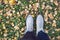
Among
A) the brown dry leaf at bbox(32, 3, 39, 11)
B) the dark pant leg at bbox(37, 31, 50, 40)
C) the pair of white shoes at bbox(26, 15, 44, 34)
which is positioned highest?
the brown dry leaf at bbox(32, 3, 39, 11)

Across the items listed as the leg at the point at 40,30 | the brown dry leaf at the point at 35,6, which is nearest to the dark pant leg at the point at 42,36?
the leg at the point at 40,30

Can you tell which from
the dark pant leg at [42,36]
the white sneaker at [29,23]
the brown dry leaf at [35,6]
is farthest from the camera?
the brown dry leaf at [35,6]

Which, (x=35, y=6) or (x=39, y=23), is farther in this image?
(x=35, y=6)

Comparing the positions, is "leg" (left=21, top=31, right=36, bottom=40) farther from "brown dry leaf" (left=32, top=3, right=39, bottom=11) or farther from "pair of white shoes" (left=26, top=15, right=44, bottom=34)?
"brown dry leaf" (left=32, top=3, right=39, bottom=11)

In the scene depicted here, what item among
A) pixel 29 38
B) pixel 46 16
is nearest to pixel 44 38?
pixel 29 38

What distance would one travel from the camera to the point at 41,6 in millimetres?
4125

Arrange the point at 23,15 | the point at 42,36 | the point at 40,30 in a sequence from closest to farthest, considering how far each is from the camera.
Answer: the point at 42,36, the point at 40,30, the point at 23,15

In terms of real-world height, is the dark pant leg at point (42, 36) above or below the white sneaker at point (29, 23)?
below

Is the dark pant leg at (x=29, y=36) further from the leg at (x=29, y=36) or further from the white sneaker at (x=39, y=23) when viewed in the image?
the white sneaker at (x=39, y=23)

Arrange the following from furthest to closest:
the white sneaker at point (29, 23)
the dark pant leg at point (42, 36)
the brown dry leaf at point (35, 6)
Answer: the brown dry leaf at point (35, 6)
the white sneaker at point (29, 23)
the dark pant leg at point (42, 36)

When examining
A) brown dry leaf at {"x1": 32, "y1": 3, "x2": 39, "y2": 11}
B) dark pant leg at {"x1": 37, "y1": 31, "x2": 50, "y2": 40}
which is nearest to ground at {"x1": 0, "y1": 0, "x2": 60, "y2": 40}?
brown dry leaf at {"x1": 32, "y1": 3, "x2": 39, "y2": 11}

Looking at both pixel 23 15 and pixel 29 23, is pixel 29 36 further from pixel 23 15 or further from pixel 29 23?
pixel 23 15

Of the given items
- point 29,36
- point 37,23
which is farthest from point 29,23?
point 29,36

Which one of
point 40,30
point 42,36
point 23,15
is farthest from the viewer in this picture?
point 23,15
